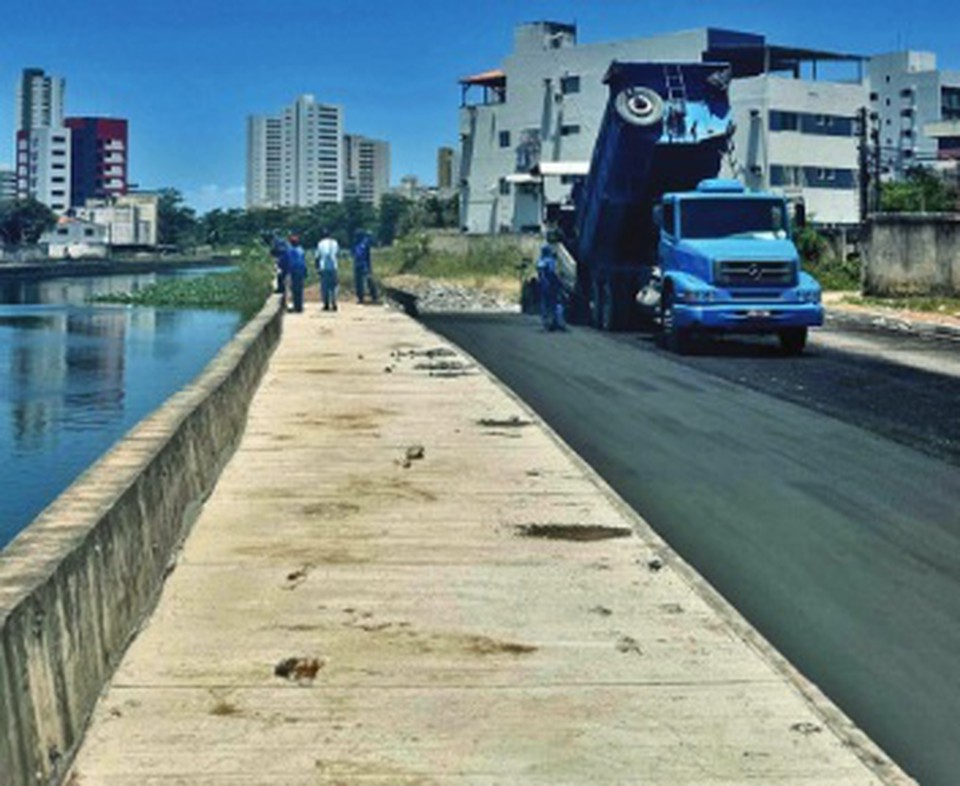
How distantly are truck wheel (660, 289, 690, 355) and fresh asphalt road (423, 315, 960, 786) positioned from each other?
1.11 metres

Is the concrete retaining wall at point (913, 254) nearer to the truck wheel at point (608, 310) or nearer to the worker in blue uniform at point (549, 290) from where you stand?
the truck wheel at point (608, 310)

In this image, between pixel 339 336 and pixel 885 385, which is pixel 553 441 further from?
pixel 339 336

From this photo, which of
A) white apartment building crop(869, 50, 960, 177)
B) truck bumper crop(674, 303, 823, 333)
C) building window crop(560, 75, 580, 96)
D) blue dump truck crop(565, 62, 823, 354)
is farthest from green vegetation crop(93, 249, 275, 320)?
white apartment building crop(869, 50, 960, 177)

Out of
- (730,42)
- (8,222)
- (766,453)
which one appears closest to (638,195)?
(766,453)

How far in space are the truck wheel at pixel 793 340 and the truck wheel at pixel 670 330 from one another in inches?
66.5

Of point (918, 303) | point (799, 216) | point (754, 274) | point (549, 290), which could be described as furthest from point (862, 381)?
point (918, 303)

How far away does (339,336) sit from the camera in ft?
82.7

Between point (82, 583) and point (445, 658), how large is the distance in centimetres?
165

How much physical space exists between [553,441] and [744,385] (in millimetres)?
6726

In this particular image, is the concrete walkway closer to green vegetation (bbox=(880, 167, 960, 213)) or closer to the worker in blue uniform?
the worker in blue uniform

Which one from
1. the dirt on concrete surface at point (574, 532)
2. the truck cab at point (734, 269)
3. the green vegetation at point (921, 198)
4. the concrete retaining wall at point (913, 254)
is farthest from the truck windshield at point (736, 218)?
the green vegetation at point (921, 198)

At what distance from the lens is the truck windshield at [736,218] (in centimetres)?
2253

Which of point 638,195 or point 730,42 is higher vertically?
point 730,42

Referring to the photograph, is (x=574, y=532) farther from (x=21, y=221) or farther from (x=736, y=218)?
(x=21, y=221)
